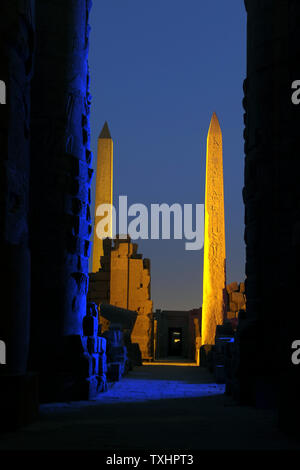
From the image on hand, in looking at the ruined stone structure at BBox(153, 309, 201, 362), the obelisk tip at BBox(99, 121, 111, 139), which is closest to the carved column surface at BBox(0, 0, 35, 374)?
the ruined stone structure at BBox(153, 309, 201, 362)

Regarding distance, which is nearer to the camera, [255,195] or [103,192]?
[255,195]

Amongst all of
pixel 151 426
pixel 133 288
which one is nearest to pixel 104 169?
pixel 133 288

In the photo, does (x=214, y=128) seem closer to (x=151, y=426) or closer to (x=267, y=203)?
(x=267, y=203)

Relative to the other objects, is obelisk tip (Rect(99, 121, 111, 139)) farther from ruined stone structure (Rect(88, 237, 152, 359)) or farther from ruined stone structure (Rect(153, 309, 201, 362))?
ruined stone structure (Rect(88, 237, 152, 359))

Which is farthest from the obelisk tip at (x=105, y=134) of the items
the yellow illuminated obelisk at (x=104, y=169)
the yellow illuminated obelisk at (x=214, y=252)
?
the yellow illuminated obelisk at (x=214, y=252)

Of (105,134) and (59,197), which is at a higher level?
(105,134)

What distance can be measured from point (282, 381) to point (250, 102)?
14.0 ft

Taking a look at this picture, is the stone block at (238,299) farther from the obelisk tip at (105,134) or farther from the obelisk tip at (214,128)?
the obelisk tip at (105,134)

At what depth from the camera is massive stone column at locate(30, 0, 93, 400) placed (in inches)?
296

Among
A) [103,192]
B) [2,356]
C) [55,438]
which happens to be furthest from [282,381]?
[103,192]

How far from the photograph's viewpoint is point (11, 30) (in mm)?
5016

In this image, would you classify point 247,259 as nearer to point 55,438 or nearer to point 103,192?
point 55,438

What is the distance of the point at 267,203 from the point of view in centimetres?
752

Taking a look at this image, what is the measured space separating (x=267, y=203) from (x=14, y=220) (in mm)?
3550
